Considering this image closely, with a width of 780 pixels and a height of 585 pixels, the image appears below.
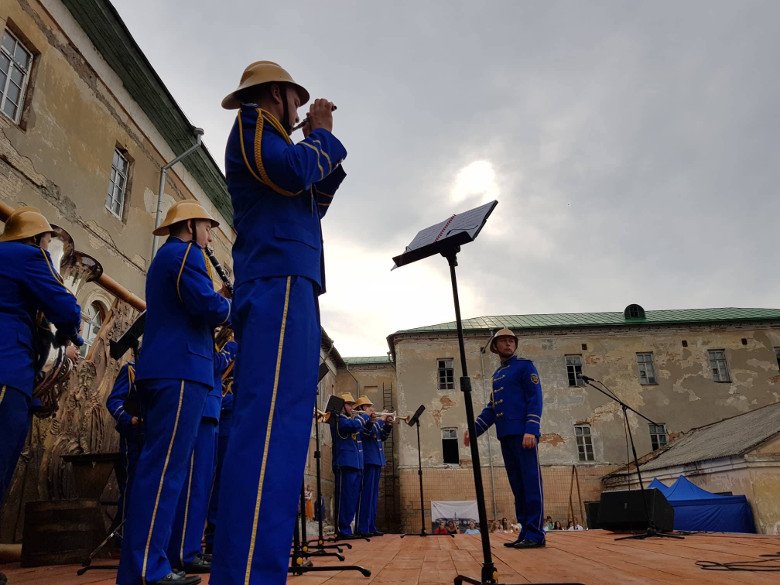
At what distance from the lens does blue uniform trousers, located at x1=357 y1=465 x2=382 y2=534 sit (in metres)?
9.98

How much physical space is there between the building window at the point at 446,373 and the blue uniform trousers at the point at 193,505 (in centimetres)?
2411

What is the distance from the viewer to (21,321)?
3150 mm

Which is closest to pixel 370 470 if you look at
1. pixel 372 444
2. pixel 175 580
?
pixel 372 444

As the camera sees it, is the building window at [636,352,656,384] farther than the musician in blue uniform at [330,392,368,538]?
Yes

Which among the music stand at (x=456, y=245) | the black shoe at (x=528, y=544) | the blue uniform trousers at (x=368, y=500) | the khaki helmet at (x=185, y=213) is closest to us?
the music stand at (x=456, y=245)

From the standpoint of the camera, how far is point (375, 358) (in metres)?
34.3

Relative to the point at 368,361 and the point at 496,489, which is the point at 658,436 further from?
the point at 368,361

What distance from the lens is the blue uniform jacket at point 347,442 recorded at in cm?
892

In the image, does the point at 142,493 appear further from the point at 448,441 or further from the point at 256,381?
the point at 448,441

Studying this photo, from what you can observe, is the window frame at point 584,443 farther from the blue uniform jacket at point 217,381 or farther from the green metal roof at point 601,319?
the blue uniform jacket at point 217,381

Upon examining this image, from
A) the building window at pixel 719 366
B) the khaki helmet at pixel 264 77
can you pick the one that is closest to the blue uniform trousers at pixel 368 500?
the khaki helmet at pixel 264 77

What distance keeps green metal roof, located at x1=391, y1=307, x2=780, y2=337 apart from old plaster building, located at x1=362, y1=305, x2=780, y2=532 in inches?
4.1

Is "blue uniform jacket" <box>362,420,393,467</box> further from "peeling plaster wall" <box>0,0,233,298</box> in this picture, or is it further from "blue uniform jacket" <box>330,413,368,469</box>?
"peeling plaster wall" <box>0,0,233,298</box>

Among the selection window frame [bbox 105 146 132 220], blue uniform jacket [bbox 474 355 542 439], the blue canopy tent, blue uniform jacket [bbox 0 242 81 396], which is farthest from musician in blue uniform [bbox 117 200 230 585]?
the blue canopy tent
